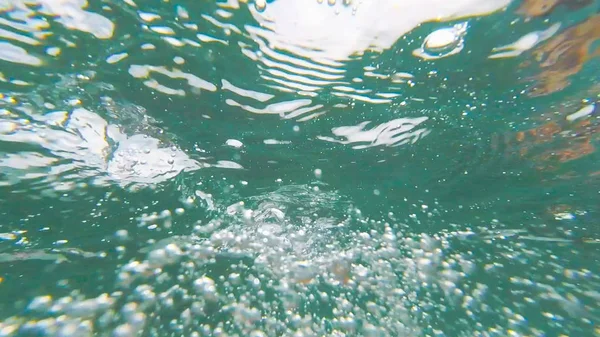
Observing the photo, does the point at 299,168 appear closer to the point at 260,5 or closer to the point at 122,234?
the point at 260,5

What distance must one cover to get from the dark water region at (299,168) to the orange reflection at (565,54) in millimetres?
28

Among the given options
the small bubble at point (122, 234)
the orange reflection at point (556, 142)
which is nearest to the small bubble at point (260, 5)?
the small bubble at point (122, 234)

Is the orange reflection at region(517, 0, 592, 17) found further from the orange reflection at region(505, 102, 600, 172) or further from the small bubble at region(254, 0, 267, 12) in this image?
the small bubble at region(254, 0, 267, 12)

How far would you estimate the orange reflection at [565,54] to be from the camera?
4.73 meters

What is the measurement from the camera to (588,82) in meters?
5.51

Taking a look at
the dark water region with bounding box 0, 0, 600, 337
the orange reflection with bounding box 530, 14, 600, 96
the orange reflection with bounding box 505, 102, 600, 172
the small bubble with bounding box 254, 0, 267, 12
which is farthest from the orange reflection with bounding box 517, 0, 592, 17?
the small bubble with bounding box 254, 0, 267, 12

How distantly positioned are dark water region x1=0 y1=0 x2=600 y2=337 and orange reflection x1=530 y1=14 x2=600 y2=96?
0.03 meters

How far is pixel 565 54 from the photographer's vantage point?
16.8ft

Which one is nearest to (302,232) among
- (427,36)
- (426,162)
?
(426,162)

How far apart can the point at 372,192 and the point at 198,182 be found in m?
4.62

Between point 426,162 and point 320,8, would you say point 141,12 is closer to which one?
point 320,8

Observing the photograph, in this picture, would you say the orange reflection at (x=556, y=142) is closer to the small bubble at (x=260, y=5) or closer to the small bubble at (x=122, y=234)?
the small bubble at (x=260, y=5)

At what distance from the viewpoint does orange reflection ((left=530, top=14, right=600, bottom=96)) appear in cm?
473

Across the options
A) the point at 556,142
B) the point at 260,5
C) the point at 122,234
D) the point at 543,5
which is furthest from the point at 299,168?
the point at 556,142
